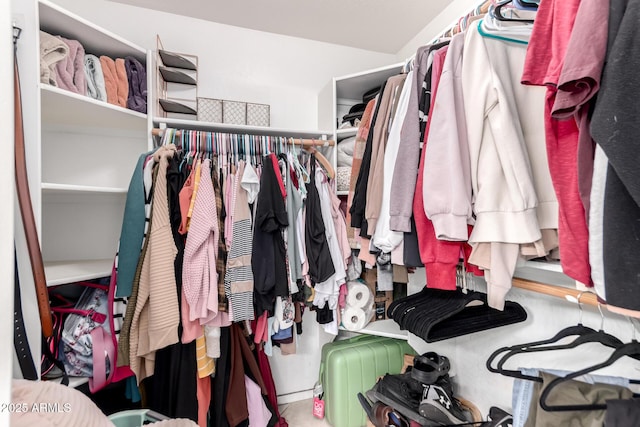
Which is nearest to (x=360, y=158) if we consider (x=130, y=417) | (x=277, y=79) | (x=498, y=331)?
(x=498, y=331)

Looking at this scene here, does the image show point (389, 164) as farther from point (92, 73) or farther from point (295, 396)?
point (295, 396)

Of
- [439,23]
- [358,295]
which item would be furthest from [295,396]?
[439,23]

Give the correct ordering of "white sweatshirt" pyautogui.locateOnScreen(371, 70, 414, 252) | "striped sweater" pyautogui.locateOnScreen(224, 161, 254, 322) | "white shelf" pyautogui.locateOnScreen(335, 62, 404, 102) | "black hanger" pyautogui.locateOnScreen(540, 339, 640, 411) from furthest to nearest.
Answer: "white shelf" pyautogui.locateOnScreen(335, 62, 404, 102)
"striped sweater" pyautogui.locateOnScreen(224, 161, 254, 322)
"white sweatshirt" pyautogui.locateOnScreen(371, 70, 414, 252)
"black hanger" pyautogui.locateOnScreen(540, 339, 640, 411)

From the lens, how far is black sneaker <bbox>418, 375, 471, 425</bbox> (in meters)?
1.09

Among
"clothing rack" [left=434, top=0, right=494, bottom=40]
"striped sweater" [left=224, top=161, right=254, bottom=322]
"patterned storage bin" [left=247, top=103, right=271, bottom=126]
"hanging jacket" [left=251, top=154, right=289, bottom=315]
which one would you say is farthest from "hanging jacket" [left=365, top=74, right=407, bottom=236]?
"patterned storage bin" [left=247, top=103, right=271, bottom=126]

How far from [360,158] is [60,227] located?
1.56 meters

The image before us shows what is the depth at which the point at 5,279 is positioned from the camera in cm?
40

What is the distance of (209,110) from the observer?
5.18 ft

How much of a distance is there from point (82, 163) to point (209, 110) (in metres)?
0.72

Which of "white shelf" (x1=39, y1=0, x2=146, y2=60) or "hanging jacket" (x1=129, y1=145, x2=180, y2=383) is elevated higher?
"white shelf" (x1=39, y1=0, x2=146, y2=60)

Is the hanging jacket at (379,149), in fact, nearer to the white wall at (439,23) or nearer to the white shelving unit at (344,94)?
the white shelving unit at (344,94)

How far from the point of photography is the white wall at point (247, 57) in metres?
1.59

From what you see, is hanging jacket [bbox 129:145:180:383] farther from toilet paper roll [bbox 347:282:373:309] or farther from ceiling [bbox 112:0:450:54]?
ceiling [bbox 112:0:450:54]

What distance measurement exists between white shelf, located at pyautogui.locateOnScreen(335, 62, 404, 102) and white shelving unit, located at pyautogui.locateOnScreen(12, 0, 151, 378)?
1.05 m
